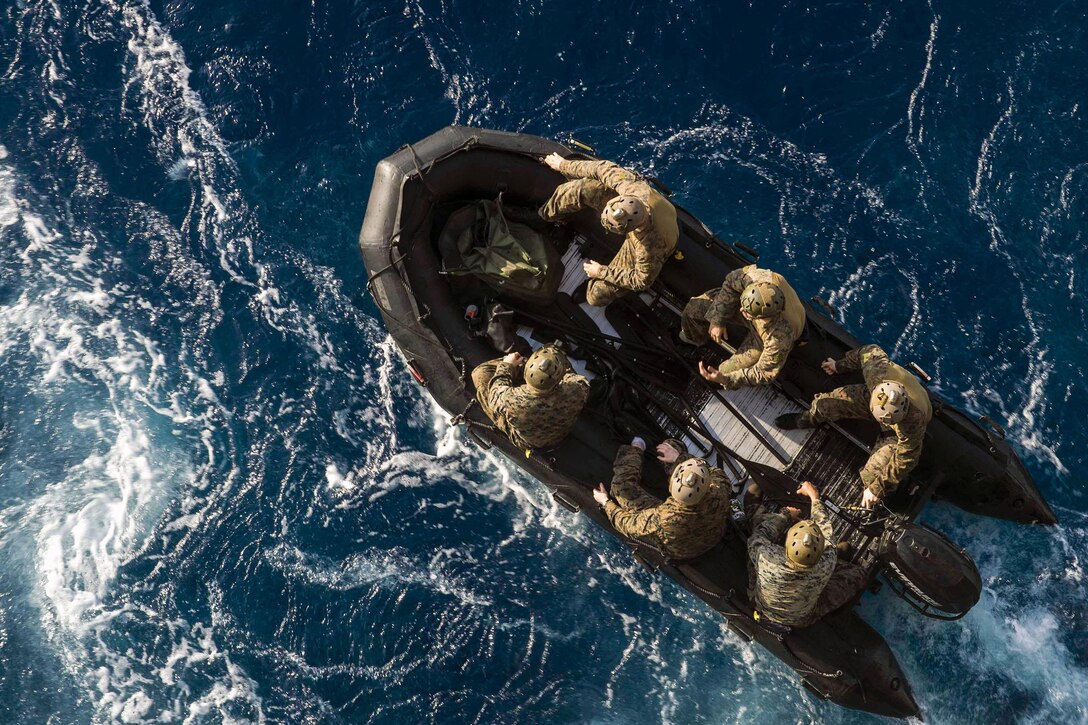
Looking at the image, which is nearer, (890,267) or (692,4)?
(890,267)

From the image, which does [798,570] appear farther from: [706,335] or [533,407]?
[533,407]

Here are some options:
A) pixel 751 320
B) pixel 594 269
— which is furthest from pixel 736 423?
pixel 594 269

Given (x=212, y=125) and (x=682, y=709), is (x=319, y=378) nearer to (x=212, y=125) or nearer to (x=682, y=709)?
(x=212, y=125)

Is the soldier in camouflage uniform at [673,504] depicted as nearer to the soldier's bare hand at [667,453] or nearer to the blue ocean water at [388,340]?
the soldier's bare hand at [667,453]

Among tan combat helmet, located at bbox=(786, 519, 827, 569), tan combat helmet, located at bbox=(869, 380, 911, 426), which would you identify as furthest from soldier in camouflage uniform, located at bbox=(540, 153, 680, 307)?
tan combat helmet, located at bbox=(786, 519, 827, 569)

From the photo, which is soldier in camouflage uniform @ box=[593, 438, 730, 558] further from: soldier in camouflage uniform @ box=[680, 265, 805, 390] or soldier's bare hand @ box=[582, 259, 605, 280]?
soldier's bare hand @ box=[582, 259, 605, 280]

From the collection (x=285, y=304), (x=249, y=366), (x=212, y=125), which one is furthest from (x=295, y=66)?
(x=249, y=366)
